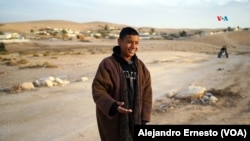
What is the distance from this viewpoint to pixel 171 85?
33.2 feet

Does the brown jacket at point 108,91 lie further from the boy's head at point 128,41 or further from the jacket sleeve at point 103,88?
the boy's head at point 128,41

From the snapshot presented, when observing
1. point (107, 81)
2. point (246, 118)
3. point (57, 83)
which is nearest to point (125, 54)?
point (107, 81)

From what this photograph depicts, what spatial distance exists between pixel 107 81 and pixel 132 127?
0.50 meters

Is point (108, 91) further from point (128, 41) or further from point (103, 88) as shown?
point (128, 41)

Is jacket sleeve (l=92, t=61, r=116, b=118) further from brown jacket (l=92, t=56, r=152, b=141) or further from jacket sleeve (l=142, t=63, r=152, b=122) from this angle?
jacket sleeve (l=142, t=63, r=152, b=122)

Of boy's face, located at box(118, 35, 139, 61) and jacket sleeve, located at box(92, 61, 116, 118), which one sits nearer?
jacket sleeve, located at box(92, 61, 116, 118)

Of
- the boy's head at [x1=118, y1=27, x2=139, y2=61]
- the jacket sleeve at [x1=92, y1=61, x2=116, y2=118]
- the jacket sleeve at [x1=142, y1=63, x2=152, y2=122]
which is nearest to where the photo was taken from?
the jacket sleeve at [x1=92, y1=61, x2=116, y2=118]

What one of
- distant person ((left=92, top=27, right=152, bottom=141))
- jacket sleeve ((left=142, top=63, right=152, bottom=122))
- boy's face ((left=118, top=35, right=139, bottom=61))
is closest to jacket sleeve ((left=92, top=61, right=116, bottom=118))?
distant person ((left=92, top=27, right=152, bottom=141))

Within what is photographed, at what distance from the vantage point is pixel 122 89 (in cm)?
257

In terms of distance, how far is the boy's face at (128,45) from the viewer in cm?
266

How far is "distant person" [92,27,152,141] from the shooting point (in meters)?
2.55

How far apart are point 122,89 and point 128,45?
1.35 feet

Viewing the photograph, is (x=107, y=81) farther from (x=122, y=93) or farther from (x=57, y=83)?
(x=57, y=83)

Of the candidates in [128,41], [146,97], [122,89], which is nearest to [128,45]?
[128,41]
